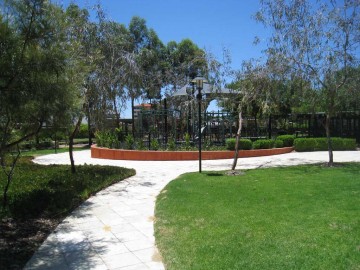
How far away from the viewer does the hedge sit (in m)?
19.6

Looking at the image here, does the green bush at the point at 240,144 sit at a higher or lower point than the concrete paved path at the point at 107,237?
higher

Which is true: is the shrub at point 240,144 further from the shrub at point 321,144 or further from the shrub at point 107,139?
the shrub at point 107,139

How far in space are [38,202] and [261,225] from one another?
4626 millimetres

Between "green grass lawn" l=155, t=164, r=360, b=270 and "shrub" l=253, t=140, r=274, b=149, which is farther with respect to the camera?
"shrub" l=253, t=140, r=274, b=149

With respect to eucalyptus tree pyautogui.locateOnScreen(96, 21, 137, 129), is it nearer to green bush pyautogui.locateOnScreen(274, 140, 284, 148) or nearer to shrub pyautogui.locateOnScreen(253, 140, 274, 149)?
shrub pyautogui.locateOnScreen(253, 140, 274, 149)

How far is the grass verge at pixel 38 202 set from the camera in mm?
5188

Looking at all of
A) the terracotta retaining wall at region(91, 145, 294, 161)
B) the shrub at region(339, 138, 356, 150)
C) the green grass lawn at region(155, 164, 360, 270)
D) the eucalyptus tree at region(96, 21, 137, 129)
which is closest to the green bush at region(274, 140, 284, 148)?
the terracotta retaining wall at region(91, 145, 294, 161)

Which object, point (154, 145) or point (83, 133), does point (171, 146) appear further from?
point (83, 133)

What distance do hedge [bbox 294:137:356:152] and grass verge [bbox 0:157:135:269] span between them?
36.5ft

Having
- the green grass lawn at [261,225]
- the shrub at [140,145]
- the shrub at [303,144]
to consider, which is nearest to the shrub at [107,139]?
the shrub at [140,145]

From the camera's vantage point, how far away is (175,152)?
16.2m

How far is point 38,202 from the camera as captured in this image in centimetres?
744

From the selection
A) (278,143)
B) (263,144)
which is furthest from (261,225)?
(278,143)

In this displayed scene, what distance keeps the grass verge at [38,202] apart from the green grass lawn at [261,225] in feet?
6.08
